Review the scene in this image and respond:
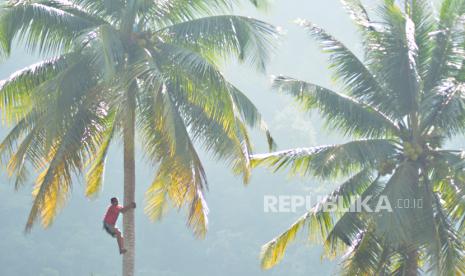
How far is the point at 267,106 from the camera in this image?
93.2 meters

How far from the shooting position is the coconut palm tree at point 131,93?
49.7ft

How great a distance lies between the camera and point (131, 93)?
51.6 ft

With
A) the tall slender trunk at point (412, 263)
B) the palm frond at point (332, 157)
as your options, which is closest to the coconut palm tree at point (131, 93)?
the palm frond at point (332, 157)

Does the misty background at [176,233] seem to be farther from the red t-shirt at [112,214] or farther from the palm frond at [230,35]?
the red t-shirt at [112,214]

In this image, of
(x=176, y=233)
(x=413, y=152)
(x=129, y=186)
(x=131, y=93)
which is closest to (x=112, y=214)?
(x=129, y=186)

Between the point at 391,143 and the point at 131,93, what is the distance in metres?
4.83

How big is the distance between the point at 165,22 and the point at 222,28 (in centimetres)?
116

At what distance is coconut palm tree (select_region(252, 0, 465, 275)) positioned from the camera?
16.7 metres

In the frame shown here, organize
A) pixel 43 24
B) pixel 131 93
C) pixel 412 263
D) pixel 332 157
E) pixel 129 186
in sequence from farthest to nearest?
pixel 412 263, pixel 332 157, pixel 129 186, pixel 43 24, pixel 131 93

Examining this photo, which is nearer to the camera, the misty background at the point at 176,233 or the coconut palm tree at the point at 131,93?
the coconut palm tree at the point at 131,93

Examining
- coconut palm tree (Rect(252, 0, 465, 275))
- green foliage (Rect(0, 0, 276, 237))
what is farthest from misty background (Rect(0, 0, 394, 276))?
green foliage (Rect(0, 0, 276, 237))

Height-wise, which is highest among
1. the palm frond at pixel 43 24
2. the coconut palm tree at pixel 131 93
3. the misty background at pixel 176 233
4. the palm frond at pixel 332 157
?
the palm frond at pixel 43 24

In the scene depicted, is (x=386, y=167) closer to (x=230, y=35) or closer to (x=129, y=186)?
(x=230, y=35)

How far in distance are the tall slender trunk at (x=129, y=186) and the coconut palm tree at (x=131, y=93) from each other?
0.7 inches
